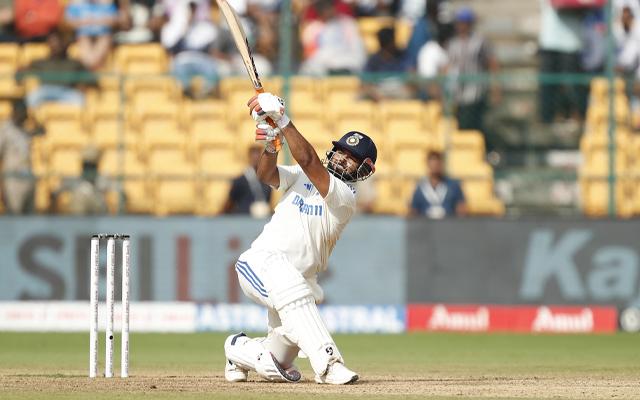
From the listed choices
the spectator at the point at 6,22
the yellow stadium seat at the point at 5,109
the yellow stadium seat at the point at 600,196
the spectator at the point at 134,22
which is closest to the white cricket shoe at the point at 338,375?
the yellow stadium seat at the point at 600,196

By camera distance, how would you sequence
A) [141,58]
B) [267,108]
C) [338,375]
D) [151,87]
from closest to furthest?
[267,108], [338,375], [151,87], [141,58]

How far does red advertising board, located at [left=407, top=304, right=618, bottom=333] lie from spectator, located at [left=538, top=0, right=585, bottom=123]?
6.81ft

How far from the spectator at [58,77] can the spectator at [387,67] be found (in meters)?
3.16

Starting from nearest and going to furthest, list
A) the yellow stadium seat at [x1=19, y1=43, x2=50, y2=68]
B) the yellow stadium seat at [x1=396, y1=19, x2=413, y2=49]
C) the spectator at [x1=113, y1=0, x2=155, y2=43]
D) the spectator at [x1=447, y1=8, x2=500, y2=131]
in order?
the spectator at [x1=447, y1=8, x2=500, y2=131] → the yellow stadium seat at [x1=19, y1=43, x2=50, y2=68] → the yellow stadium seat at [x1=396, y1=19, x2=413, y2=49] → the spectator at [x1=113, y1=0, x2=155, y2=43]

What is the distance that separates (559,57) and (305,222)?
806 cm

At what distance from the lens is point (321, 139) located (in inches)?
583

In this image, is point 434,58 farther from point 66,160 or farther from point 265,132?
point 265,132

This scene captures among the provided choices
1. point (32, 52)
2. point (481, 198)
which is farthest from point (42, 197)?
point (481, 198)

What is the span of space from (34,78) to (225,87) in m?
2.14

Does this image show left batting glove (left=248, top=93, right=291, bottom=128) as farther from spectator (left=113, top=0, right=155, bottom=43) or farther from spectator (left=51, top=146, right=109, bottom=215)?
spectator (left=113, top=0, right=155, bottom=43)

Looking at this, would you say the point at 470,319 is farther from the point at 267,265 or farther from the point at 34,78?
the point at 267,265

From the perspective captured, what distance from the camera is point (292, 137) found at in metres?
7.61

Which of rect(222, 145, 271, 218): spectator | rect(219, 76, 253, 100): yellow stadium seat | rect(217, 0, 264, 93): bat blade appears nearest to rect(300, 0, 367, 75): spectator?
rect(219, 76, 253, 100): yellow stadium seat

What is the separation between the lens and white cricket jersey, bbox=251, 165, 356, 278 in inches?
315
